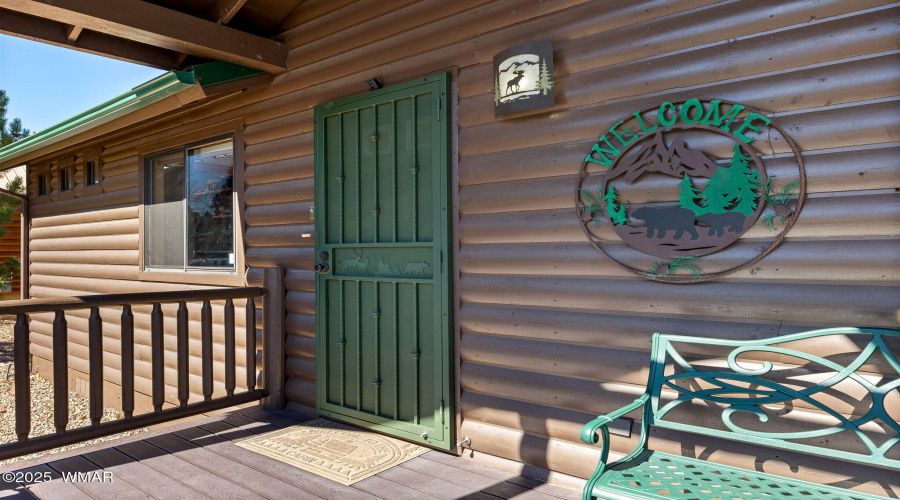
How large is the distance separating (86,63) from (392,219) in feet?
55.0

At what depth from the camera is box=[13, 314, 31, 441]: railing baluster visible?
2666 millimetres

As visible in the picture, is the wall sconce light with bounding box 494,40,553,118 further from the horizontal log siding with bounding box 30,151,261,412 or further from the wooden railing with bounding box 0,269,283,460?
the horizontal log siding with bounding box 30,151,261,412

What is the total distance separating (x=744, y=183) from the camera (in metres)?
2.03

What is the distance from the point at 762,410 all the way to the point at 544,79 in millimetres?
1595

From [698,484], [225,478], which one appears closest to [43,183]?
[225,478]

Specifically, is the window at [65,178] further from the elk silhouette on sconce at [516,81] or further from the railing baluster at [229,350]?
the elk silhouette on sconce at [516,81]

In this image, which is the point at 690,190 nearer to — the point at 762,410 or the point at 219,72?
the point at 762,410

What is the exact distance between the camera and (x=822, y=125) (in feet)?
6.22

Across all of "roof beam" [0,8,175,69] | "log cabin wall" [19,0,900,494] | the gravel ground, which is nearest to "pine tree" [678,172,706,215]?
"log cabin wall" [19,0,900,494]

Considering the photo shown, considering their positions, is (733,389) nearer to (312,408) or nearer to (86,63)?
(312,408)

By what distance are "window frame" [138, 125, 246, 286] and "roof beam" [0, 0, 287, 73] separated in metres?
0.73

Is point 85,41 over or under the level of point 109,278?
over

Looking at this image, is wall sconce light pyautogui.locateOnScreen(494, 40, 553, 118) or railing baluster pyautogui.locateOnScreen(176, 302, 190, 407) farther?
railing baluster pyautogui.locateOnScreen(176, 302, 190, 407)

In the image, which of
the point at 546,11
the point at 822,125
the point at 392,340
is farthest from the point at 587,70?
the point at 392,340
